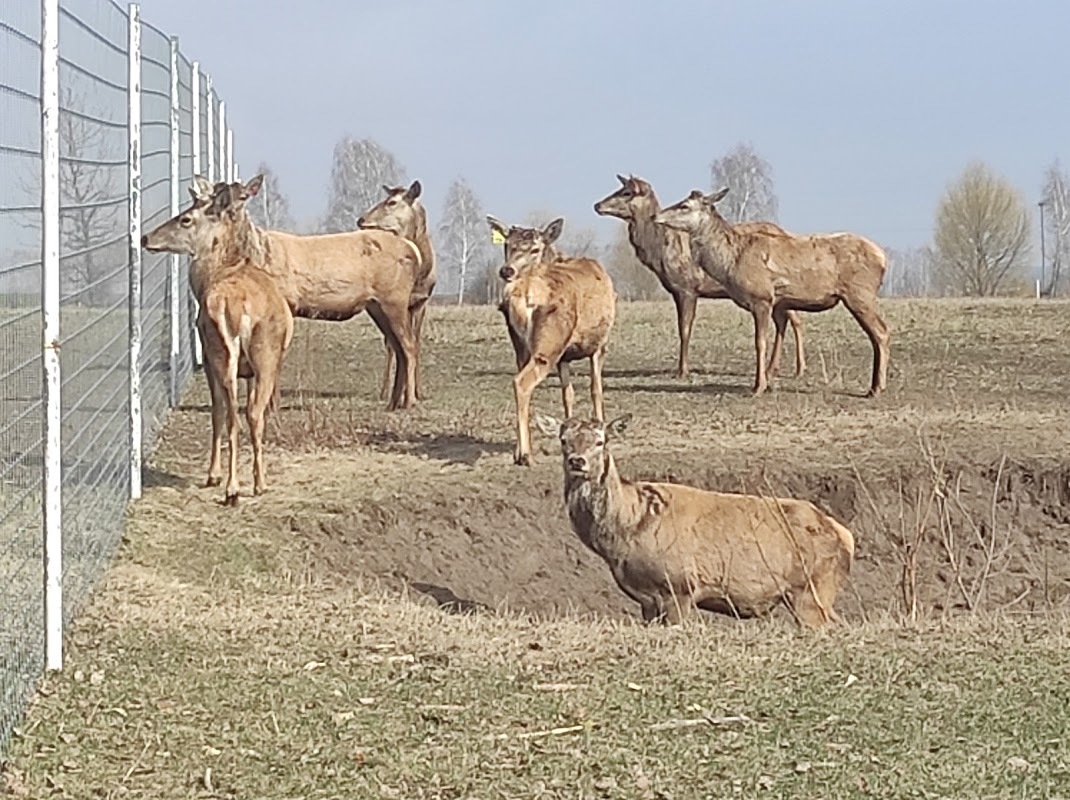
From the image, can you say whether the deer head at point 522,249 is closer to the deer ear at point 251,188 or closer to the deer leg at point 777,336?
the deer ear at point 251,188

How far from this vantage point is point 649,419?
1582cm

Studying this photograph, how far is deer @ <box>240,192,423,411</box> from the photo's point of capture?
15.8 metres

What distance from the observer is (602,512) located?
10.6 m

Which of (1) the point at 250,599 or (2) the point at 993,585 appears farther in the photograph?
(2) the point at 993,585

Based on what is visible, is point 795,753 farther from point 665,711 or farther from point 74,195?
point 74,195

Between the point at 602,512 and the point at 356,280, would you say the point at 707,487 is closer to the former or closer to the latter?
the point at 602,512

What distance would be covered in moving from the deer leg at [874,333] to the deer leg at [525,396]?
492 centimetres

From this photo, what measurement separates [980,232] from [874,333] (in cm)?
4128

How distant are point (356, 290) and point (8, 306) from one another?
9.79 m

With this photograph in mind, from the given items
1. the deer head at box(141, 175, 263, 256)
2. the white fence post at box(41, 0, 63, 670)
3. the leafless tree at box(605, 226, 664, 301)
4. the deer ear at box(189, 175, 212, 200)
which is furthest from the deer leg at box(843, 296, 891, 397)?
the leafless tree at box(605, 226, 664, 301)

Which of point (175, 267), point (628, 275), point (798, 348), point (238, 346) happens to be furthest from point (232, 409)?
point (628, 275)

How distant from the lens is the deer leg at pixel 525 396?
1340 centimetres

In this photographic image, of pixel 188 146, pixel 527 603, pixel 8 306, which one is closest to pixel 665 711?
pixel 8 306

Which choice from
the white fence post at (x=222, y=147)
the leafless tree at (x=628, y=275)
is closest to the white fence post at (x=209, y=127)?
the white fence post at (x=222, y=147)
